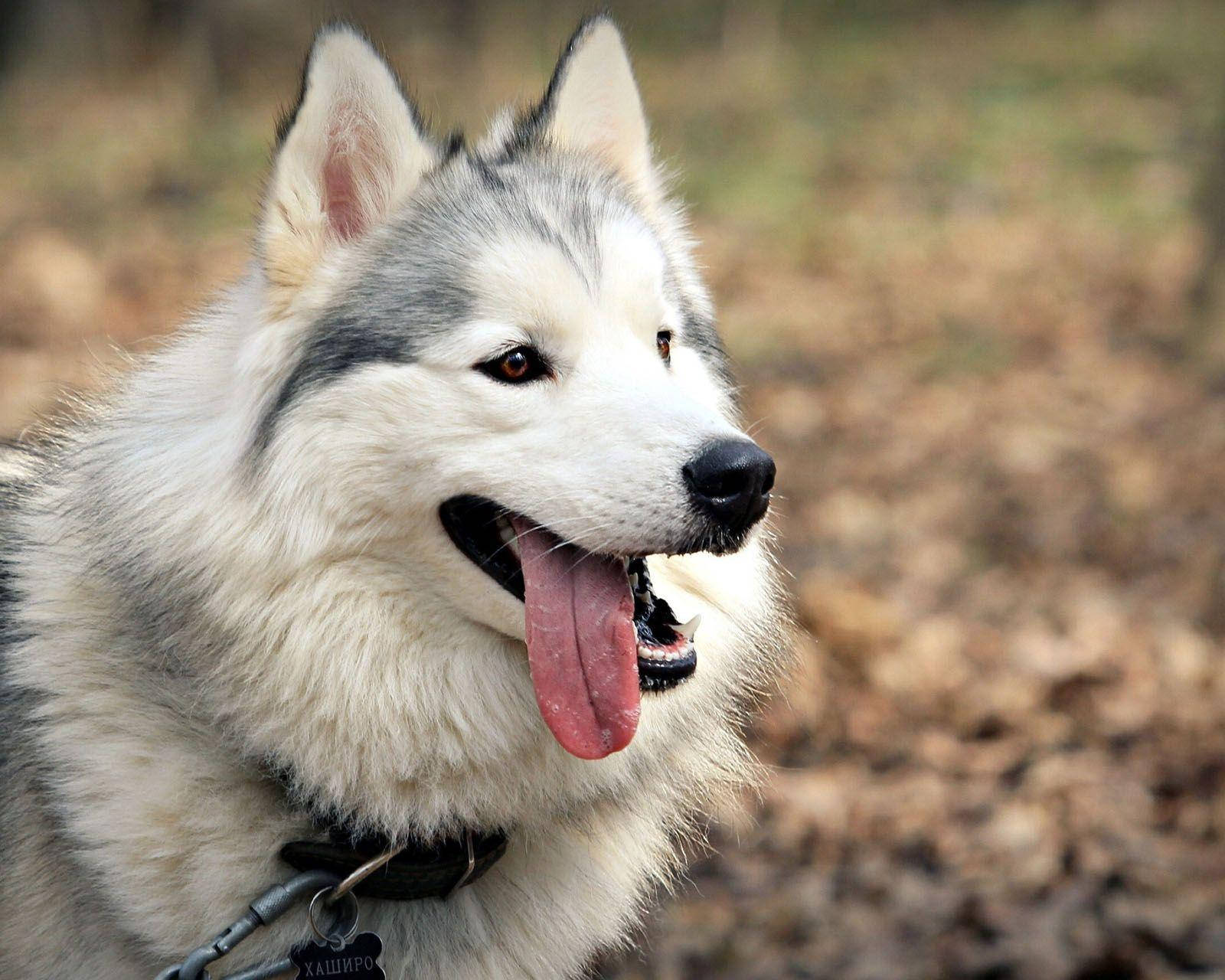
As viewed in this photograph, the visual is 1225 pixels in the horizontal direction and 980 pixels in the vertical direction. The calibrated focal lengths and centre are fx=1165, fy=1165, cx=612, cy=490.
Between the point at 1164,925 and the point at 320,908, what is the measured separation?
104 inches

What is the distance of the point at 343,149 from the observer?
8.70 ft

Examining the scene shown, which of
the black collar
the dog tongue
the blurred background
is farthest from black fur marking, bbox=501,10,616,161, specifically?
the black collar

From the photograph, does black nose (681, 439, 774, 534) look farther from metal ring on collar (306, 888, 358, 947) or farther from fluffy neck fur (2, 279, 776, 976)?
metal ring on collar (306, 888, 358, 947)

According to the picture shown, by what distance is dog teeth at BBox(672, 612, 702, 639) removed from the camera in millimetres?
2566

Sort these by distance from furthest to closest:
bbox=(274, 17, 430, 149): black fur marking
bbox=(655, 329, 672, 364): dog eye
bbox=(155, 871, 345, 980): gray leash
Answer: bbox=(655, 329, 672, 364): dog eye
bbox=(274, 17, 430, 149): black fur marking
bbox=(155, 871, 345, 980): gray leash

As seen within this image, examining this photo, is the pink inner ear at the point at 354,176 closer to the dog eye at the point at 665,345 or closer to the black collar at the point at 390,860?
the dog eye at the point at 665,345

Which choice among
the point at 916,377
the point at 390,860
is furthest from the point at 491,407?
the point at 916,377

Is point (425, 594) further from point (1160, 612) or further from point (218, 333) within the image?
point (1160, 612)

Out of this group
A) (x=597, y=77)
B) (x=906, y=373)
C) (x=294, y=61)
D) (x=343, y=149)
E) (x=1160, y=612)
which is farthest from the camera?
(x=294, y=61)

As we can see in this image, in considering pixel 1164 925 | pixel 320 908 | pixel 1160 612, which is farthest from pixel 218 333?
pixel 1160 612

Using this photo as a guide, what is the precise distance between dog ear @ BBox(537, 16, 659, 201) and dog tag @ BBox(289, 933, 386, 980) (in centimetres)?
201

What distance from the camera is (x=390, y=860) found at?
244 cm

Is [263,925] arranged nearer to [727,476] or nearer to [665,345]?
[727,476]

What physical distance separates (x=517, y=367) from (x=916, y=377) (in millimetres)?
6834
